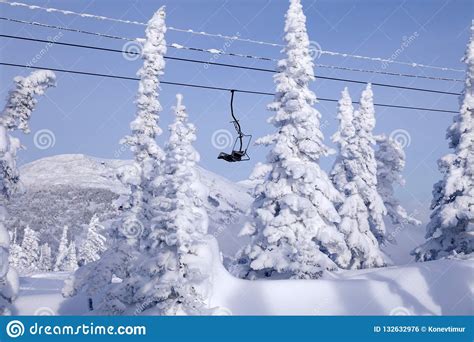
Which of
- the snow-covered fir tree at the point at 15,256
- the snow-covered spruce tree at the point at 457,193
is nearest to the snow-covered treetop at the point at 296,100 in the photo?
the snow-covered spruce tree at the point at 457,193

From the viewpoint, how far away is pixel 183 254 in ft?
55.0

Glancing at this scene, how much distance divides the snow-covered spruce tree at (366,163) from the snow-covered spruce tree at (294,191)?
12.1 meters

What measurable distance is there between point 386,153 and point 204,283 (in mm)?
28188

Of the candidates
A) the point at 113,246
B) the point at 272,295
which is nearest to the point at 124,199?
the point at 113,246

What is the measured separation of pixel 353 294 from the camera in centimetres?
2152

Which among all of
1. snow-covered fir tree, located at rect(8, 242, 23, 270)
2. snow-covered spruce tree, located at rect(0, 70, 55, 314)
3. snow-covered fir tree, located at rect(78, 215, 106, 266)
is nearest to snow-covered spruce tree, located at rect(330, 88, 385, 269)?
snow-covered spruce tree, located at rect(0, 70, 55, 314)

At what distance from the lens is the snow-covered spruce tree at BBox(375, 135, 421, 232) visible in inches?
1668

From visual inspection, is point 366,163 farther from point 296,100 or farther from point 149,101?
point 149,101

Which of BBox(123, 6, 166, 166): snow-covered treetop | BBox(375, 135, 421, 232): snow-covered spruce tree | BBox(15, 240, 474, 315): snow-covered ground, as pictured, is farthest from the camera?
BBox(375, 135, 421, 232): snow-covered spruce tree

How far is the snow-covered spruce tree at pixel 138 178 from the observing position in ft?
74.4

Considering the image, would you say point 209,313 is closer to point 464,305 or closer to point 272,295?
point 272,295

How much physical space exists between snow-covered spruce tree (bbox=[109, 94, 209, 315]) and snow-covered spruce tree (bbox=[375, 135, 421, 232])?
93.7 feet

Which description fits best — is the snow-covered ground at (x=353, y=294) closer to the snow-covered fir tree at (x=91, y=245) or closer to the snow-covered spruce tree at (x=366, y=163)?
the snow-covered spruce tree at (x=366, y=163)

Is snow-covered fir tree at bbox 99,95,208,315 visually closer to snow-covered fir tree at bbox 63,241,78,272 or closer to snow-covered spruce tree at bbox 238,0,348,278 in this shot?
snow-covered spruce tree at bbox 238,0,348,278
